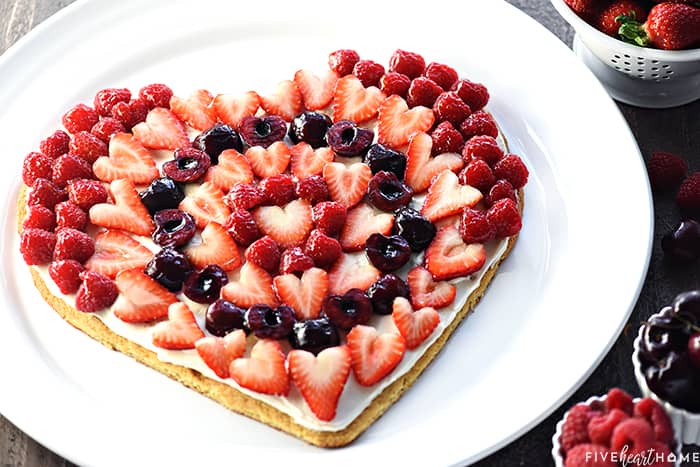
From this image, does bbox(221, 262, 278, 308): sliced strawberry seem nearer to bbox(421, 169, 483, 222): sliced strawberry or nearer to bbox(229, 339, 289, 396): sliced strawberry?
bbox(229, 339, 289, 396): sliced strawberry

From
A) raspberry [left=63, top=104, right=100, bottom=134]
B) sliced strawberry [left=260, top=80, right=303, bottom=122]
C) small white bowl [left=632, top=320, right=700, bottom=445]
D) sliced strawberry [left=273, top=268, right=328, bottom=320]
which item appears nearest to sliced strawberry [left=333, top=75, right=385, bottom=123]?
sliced strawberry [left=260, top=80, right=303, bottom=122]

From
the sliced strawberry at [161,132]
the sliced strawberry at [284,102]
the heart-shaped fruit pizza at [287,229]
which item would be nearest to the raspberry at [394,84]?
the heart-shaped fruit pizza at [287,229]

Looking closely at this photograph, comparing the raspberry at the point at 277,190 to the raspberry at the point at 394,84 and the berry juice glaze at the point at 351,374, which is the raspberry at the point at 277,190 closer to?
the berry juice glaze at the point at 351,374

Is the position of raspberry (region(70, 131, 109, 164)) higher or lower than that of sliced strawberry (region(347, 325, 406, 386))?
higher

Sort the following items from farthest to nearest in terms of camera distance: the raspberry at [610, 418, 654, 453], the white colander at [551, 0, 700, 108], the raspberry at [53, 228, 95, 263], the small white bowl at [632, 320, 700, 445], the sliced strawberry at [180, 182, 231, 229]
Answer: the white colander at [551, 0, 700, 108] < the sliced strawberry at [180, 182, 231, 229] < the raspberry at [53, 228, 95, 263] < the small white bowl at [632, 320, 700, 445] < the raspberry at [610, 418, 654, 453]

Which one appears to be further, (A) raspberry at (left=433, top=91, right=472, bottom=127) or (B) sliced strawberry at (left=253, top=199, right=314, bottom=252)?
(A) raspberry at (left=433, top=91, right=472, bottom=127)

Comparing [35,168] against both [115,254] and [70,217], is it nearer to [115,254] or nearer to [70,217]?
[70,217]
